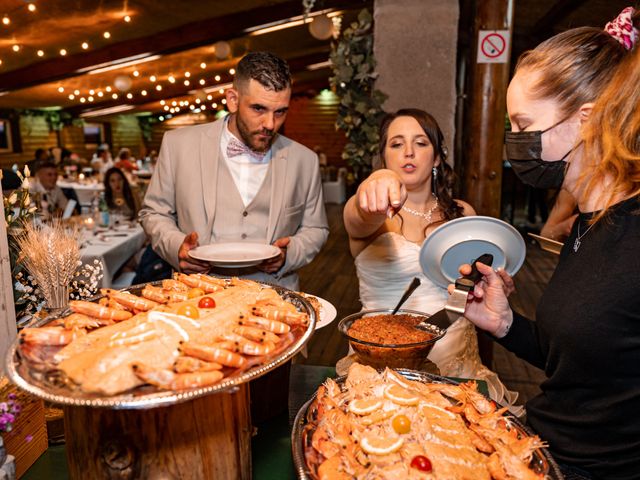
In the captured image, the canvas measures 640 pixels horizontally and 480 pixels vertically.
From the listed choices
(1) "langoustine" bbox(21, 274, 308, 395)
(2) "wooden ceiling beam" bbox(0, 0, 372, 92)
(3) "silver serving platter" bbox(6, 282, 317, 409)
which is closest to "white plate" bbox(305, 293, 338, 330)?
(1) "langoustine" bbox(21, 274, 308, 395)

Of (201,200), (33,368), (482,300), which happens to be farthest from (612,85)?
(201,200)

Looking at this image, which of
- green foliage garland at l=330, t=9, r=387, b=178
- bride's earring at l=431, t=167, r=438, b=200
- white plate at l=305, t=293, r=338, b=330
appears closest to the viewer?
white plate at l=305, t=293, r=338, b=330

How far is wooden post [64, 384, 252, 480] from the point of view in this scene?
971 mm

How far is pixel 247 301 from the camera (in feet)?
4.00

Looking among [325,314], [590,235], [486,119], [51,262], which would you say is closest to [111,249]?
[51,262]

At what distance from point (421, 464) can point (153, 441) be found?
51 cm

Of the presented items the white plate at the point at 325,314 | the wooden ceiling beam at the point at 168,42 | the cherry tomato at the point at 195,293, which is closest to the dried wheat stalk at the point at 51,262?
the cherry tomato at the point at 195,293

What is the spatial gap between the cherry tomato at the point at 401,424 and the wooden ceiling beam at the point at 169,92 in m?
13.9

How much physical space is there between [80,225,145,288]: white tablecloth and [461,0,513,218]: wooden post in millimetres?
3081

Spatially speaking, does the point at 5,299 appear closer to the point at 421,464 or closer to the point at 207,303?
the point at 207,303

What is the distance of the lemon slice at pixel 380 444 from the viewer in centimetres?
97

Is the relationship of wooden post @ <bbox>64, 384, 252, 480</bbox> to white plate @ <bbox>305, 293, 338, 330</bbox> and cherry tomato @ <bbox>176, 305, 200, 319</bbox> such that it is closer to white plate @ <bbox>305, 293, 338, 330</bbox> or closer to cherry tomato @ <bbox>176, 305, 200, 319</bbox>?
cherry tomato @ <bbox>176, 305, 200, 319</bbox>

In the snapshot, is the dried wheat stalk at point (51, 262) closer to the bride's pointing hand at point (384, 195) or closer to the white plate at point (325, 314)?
the white plate at point (325, 314)

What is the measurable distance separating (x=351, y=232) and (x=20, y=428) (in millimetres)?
1381
